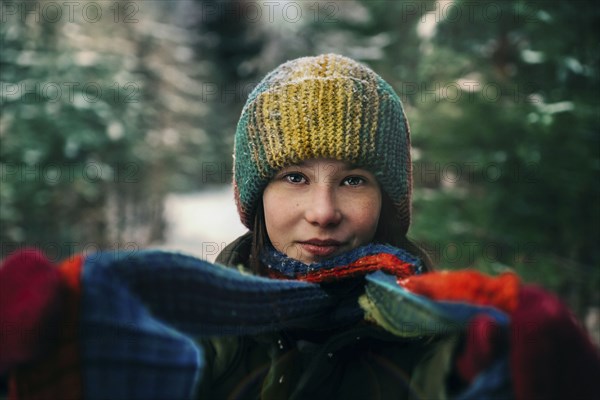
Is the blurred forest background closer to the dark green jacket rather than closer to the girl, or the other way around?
the girl

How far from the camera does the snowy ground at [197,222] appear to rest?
15.0 metres

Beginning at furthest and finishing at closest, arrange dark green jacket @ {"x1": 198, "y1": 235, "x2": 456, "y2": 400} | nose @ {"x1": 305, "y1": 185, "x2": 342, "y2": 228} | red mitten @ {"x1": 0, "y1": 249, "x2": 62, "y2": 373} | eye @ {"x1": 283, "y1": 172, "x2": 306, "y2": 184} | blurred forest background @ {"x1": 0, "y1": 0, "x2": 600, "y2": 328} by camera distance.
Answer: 1. blurred forest background @ {"x1": 0, "y1": 0, "x2": 600, "y2": 328}
2. eye @ {"x1": 283, "y1": 172, "x2": 306, "y2": 184}
3. nose @ {"x1": 305, "y1": 185, "x2": 342, "y2": 228}
4. dark green jacket @ {"x1": 198, "y1": 235, "x2": 456, "y2": 400}
5. red mitten @ {"x1": 0, "y1": 249, "x2": 62, "y2": 373}

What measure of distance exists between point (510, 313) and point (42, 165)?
9.47 m

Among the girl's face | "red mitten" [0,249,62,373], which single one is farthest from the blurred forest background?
"red mitten" [0,249,62,373]

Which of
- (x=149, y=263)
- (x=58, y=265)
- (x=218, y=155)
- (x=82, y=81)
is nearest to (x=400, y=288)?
(x=149, y=263)

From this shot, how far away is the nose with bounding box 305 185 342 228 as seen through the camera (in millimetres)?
1433

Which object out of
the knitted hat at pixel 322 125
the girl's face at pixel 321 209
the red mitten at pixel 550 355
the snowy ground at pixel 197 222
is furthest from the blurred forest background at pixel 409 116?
the red mitten at pixel 550 355

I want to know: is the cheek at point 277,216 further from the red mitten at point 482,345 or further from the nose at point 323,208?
the red mitten at point 482,345

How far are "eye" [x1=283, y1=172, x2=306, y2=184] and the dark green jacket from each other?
1.46 feet

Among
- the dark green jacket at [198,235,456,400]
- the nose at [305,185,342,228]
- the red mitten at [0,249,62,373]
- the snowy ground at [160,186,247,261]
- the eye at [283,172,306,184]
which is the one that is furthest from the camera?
the snowy ground at [160,186,247,261]

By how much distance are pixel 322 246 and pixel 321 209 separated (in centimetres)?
12

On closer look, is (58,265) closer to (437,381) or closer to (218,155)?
(437,381)

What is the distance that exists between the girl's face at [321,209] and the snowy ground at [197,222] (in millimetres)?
11285

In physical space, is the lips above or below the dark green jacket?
above
